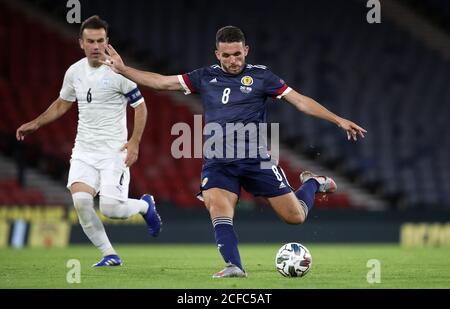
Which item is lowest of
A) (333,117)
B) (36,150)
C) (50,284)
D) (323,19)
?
(50,284)

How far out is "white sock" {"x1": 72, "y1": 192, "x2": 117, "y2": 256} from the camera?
30.6ft

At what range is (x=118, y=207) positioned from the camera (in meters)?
9.68

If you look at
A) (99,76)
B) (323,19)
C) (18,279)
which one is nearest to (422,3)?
(323,19)

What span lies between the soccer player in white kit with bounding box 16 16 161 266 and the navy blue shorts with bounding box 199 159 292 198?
1307mm

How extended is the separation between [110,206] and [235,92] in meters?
1.97

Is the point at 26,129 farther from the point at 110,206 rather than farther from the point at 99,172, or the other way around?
the point at 110,206

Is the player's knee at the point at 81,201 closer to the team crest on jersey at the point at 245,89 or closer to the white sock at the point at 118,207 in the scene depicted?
the white sock at the point at 118,207

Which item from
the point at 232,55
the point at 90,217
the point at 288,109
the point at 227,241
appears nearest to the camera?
the point at 227,241

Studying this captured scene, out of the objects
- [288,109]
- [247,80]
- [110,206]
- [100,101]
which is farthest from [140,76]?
A: [288,109]

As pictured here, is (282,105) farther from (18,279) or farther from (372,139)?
(18,279)

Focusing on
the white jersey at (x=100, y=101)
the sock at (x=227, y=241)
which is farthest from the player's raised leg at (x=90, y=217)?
the sock at (x=227, y=241)

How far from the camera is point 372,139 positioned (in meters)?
21.3

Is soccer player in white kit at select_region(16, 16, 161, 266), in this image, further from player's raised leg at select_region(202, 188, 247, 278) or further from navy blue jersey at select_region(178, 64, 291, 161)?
player's raised leg at select_region(202, 188, 247, 278)

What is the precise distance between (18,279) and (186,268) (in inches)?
77.5
